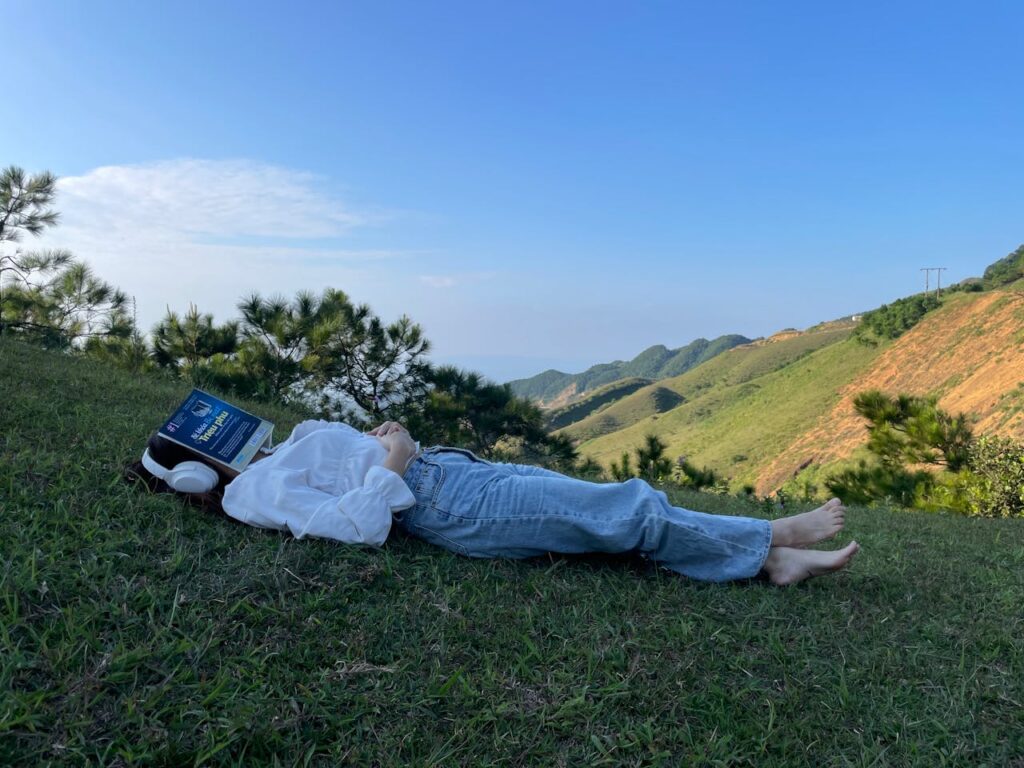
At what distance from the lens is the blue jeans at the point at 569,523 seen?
227 centimetres

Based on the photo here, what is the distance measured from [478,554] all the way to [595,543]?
1.27 ft

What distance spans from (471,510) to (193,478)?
0.92 metres

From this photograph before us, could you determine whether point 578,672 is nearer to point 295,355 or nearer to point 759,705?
point 759,705

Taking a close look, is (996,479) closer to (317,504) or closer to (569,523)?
(569,523)

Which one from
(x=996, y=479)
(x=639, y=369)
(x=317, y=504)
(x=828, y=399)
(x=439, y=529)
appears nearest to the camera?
(x=317, y=504)

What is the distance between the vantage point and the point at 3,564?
1811 millimetres

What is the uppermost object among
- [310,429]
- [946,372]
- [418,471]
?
[946,372]

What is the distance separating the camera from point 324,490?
2.35 metres

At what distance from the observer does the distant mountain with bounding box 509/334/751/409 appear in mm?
90062

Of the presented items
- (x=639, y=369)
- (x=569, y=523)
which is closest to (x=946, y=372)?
(x=569, y=523)

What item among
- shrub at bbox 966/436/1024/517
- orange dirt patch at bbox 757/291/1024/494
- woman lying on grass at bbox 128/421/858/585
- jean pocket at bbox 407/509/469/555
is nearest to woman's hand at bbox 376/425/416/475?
woman lying on grass at bbox 128/421/858/585

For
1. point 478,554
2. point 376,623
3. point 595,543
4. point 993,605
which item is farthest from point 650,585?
point 993,605

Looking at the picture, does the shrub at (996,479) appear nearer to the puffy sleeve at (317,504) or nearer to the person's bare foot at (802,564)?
the person's bare foot at (802,564)

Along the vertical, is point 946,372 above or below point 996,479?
above
